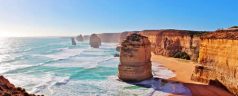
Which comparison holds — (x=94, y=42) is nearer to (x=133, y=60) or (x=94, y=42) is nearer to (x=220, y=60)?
(x=133, y=60)

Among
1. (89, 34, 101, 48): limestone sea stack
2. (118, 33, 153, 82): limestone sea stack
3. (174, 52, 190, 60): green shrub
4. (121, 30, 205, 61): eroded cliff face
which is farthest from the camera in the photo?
(89, 34, 101, 48): limestone sea stack

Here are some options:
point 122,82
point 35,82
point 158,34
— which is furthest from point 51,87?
point 158,34

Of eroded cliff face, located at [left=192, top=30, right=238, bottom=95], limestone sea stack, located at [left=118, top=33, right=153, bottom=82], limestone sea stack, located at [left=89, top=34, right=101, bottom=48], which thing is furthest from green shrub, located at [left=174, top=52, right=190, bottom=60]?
limestone sea stack, located at [left=89, top=34, right=101, bottom=48]

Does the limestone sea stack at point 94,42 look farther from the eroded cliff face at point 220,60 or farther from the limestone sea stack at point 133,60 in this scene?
the eroded cliff face at point 220,60

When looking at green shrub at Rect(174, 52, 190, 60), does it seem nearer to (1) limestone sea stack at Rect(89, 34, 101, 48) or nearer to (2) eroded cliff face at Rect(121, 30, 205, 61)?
(2) eroded cliff face at Rect(121, 30, 205, 61)

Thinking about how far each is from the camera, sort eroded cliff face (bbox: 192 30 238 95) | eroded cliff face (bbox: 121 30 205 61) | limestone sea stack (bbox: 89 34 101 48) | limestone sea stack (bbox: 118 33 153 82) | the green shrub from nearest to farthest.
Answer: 1. eroded cliff face (bbox: 192 30 238 95)
2. limestone sea stack (bbox: 118 33 153 82)
3. the green shrub
4. eroded cliff face (bbox: 121 30 205 61)
5. limestone sea stack (bbox: 89 34 101 48)

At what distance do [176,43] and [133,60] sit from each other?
112 feet

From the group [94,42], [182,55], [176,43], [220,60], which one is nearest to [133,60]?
[220,60]

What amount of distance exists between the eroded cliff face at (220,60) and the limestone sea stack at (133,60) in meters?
5.81

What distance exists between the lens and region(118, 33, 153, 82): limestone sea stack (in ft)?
91.5

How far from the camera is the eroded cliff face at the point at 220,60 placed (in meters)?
22.3

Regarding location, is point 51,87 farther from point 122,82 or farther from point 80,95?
point 122,82

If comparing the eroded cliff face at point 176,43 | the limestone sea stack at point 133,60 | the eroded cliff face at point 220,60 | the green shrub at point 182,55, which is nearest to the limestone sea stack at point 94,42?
the eroded cliff face at point 176,43

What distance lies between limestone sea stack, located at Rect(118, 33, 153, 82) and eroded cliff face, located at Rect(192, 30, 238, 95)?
229 inches
